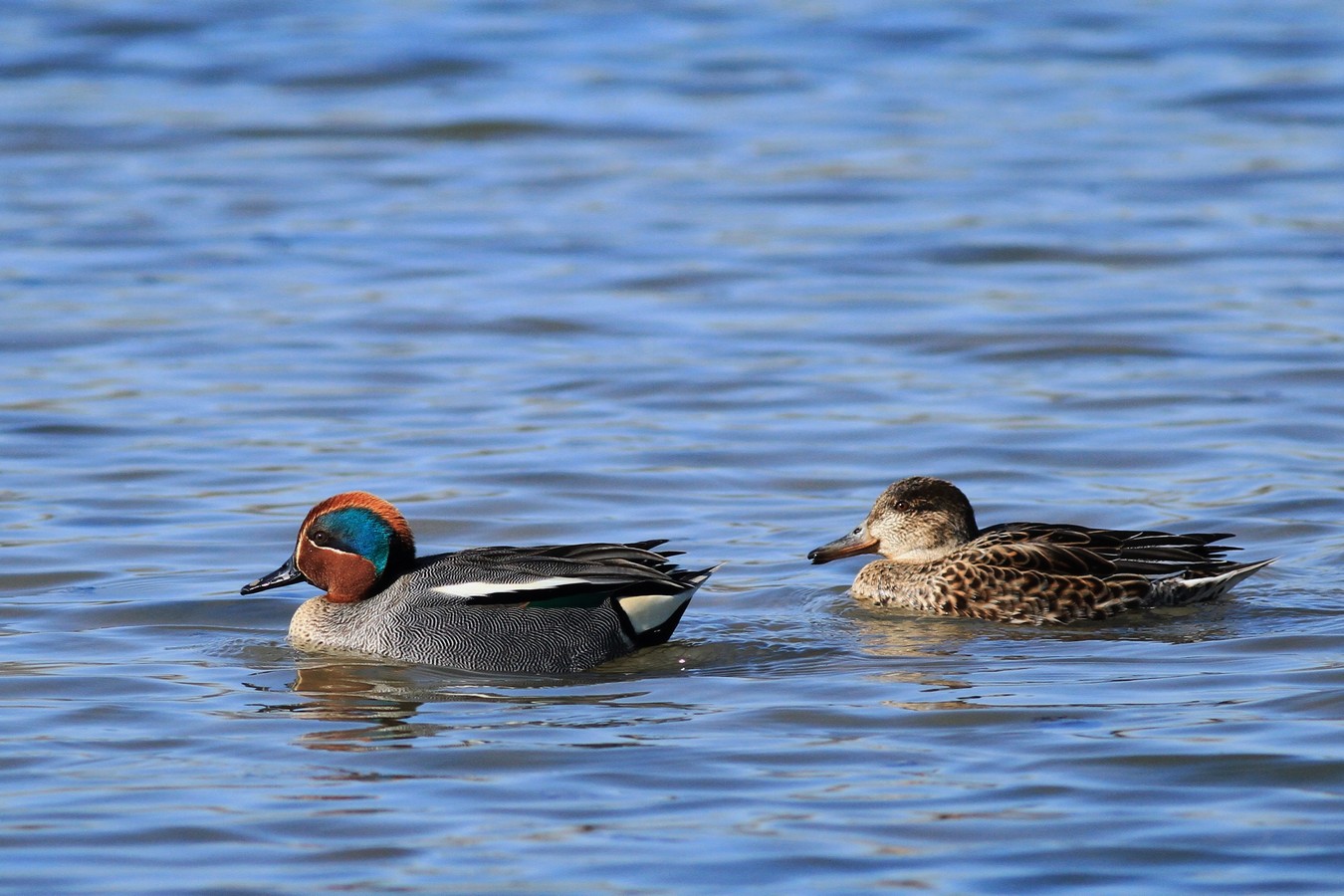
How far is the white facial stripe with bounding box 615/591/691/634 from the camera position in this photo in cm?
797

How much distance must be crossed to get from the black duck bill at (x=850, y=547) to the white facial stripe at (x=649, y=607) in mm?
1346

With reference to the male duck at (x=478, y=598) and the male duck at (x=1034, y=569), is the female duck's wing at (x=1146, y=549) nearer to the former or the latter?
the male duck at (x=1034, y=569)

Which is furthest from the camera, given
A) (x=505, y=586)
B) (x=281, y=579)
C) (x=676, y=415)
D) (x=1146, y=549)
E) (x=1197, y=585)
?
(x=676, y=415)

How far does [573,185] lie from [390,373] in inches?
228

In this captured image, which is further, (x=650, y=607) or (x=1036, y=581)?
(x=1036, y=581)

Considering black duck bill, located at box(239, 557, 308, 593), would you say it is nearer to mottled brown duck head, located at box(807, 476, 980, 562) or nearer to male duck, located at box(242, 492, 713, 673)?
male duck, located at box(242, 492, 713, 673)

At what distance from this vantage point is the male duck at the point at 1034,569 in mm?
8695

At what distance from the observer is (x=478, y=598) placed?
7.90 metres

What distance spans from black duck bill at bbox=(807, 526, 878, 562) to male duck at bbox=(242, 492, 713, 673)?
3.86ft

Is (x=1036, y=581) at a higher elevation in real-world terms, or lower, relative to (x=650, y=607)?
lower

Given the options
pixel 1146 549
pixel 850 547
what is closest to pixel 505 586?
pixel 850 547

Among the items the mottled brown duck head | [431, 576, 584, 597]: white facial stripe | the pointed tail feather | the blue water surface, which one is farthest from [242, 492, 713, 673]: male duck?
the pointed tail feather

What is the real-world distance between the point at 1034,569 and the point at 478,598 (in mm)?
2268

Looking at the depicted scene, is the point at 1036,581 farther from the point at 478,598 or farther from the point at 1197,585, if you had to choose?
the point at 478,598
